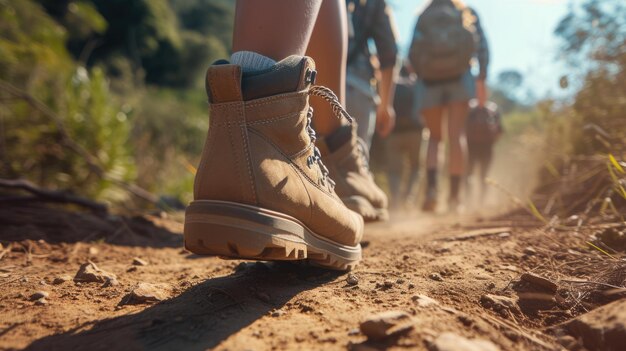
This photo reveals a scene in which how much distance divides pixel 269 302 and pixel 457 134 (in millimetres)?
3494

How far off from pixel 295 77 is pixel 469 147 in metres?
5.32

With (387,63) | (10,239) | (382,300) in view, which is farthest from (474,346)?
(387,63)

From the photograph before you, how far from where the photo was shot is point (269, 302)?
1.06m

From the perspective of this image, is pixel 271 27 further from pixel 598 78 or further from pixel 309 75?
pixel 598 78

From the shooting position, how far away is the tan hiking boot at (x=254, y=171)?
1.02m

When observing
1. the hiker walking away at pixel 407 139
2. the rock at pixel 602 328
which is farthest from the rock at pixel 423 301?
the hiker walking away at pixel 407 139

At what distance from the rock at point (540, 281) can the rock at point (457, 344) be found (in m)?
0.41

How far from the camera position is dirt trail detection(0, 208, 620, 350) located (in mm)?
825

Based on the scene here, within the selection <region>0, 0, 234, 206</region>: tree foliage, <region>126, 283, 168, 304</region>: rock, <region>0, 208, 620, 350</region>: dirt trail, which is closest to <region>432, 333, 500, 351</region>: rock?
<region>0, 208, 620, 350</region>: dirt trail

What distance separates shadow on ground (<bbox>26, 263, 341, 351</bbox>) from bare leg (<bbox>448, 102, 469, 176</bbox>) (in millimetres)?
3197

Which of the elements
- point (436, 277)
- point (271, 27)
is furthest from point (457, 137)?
point (271, 27)

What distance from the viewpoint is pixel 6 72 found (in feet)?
11.2

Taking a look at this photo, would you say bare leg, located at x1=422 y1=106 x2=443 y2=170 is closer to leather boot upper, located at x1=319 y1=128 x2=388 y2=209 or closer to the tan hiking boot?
leather boot upper, located at x1=319 y1=128 x2=388 y2=209

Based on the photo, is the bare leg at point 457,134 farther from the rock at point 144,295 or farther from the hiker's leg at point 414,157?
the rock at point 144,295
